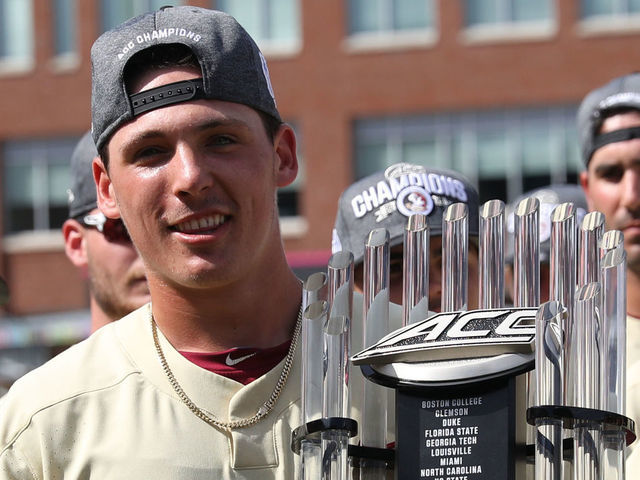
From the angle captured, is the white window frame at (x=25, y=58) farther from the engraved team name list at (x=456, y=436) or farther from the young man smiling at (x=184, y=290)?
the engraved team name list at (x=456, y=436)

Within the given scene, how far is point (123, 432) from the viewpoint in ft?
9.87

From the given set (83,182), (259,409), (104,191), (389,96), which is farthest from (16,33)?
(259,409)

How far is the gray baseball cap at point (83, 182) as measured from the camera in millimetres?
5105

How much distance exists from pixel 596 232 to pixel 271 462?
0.85m

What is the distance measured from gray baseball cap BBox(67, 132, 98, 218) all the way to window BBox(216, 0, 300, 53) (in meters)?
22.5

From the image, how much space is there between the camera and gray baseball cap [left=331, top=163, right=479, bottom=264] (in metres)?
4.34

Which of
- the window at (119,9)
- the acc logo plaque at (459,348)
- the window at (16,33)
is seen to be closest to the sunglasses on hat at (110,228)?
the acc logo plaque at (459,348)

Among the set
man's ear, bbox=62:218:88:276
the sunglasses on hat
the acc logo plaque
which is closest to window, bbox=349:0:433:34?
man's ear, bbox=62:218:88:276

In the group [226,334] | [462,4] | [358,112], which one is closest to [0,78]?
[358,112]

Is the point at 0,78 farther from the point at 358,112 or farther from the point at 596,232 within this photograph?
the point at 596,232

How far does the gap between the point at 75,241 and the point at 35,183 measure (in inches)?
938

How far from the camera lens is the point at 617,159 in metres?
4.65

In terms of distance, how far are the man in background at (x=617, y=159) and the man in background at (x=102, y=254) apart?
149 centimetres

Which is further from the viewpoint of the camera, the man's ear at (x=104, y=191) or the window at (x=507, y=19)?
the window at (x=507, y=19)
